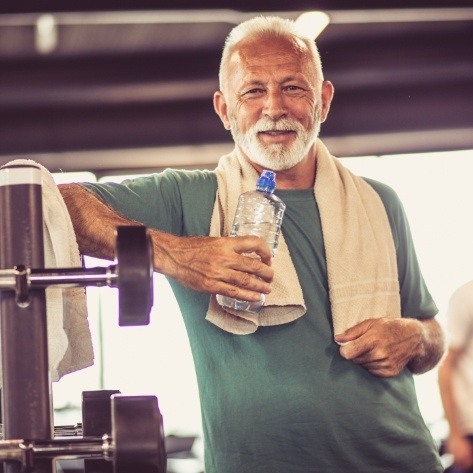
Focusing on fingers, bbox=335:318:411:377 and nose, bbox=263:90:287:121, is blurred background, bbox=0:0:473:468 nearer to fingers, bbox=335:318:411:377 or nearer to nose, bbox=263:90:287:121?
nose, bbox=263:90:287:121

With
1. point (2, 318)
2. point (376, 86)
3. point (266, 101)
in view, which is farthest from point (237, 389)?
point (376, 86)

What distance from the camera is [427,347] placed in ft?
5.98

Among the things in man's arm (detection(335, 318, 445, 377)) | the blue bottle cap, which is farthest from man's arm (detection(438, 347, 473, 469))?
the blue bottle cap

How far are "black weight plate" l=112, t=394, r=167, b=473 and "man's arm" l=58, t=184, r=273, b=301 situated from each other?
0.43 metres

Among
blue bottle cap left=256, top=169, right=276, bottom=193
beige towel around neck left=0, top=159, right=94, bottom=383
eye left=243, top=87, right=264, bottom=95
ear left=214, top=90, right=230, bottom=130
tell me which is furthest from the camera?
ear left=214, top=90, right=230, bottom=130

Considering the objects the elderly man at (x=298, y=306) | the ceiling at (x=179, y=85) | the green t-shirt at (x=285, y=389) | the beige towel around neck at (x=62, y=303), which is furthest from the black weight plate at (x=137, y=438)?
the ceiling at (x=179, y=85)

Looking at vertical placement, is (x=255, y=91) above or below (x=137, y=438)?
above

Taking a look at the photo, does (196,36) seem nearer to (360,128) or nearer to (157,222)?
(360,128)

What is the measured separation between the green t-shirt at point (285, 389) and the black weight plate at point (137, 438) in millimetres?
760

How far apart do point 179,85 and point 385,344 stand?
385 centimetres

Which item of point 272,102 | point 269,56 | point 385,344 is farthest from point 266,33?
point 385,344

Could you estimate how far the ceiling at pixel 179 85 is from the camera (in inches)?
191

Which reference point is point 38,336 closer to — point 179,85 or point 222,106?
point 222,106

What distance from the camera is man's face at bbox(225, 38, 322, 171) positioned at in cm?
181
